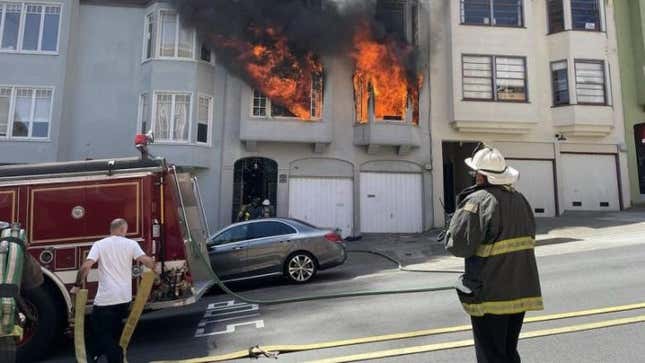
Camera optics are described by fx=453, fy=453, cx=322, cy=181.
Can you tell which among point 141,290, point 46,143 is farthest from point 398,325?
point 46,143

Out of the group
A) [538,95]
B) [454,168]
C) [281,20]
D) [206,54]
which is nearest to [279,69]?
[281,20]

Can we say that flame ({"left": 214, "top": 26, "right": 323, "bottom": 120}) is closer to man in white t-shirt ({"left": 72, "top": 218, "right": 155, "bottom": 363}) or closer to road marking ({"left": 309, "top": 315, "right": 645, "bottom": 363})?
man in white t-shirt ({"left": 72, "top": 218, "right": 155, "bottom": 363})

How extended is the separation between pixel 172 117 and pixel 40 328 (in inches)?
457

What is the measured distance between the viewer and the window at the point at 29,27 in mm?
16391

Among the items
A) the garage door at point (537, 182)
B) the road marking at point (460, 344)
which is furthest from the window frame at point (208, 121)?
the road marking at point (460, 344)

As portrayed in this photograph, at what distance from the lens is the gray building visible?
16.1m

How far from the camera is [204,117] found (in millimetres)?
16719

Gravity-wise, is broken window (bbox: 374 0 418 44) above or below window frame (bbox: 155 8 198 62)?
above

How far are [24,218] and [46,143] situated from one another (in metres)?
11.8

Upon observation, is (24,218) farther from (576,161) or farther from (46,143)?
(576,161)

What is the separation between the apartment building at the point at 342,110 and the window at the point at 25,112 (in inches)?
2.0

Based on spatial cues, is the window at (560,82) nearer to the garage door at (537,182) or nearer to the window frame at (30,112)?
the garage door at (537,182)

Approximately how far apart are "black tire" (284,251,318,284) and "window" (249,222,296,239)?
53cm

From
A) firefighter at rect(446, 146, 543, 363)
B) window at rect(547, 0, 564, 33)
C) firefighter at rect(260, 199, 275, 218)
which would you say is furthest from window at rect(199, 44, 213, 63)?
firefighter at rect(446, 146, 543, 363)
